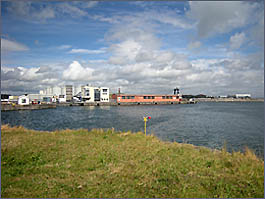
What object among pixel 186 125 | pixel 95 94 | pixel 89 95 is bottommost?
pixel 186 125

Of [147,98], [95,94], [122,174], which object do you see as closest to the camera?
[122,174]

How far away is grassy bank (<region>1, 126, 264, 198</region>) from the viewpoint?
15.7 ft

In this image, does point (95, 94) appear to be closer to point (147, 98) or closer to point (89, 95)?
point (89, 95)

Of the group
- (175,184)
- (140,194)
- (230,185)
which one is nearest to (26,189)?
(140,194)

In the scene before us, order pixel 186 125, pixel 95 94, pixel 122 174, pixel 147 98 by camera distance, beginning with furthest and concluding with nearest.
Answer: pixel 147 98
pixel 95 94
pixel 186 125
pixel 122 174

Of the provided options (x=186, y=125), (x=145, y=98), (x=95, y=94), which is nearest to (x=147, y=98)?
(x=145, y=98)

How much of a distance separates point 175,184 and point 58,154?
17.1 ft

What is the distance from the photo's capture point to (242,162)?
7211 millimetres

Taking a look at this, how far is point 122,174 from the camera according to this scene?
5.81 metres

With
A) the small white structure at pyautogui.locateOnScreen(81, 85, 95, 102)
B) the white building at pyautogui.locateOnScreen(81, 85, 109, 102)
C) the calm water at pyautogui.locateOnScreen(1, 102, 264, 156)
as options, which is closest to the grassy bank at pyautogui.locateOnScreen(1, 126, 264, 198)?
the calm water at pyautogui.locateOnScreen(1, 102, 264, 156)

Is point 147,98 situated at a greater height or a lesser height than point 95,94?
lesser

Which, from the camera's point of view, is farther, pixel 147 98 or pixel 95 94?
pixel 147 98

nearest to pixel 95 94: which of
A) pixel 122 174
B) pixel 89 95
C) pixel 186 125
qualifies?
pixel 89 95

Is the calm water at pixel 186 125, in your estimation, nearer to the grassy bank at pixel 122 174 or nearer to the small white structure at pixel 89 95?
the grassy bank at pixel 122 174
